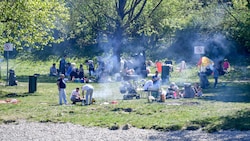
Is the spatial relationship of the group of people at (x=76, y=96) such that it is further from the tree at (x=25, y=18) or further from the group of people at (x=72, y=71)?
the group of people at (x=72, y=71)

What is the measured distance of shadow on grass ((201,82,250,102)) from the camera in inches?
1015

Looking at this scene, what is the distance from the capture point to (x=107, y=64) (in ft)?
134

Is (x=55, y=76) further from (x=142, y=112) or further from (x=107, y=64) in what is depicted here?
(x=142, y=112)

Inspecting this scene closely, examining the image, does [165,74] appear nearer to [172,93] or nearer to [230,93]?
[230,93]

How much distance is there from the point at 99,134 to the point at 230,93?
1376 centimetres

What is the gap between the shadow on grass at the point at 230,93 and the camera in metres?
25.8

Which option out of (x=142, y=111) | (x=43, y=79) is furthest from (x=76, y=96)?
(x=43, y=79)

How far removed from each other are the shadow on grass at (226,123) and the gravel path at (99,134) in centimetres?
41

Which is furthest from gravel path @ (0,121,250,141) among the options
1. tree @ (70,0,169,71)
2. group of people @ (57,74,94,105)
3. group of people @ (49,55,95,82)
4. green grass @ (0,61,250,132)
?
tree @ (70,0,169,71)

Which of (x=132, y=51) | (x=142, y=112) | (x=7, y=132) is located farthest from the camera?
(x=132, y=51)

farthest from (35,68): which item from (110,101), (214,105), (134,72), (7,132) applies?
(7,132)

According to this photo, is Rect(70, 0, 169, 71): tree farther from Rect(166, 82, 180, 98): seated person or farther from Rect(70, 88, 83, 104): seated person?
Rect(70, 88, 83, 104): seated person

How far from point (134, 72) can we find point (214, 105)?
17.1 meters

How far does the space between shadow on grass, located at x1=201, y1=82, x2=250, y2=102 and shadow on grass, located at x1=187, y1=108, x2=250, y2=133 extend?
688cm
